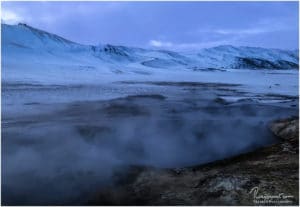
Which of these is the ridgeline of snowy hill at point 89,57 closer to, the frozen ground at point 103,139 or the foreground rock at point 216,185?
the frozen ground at point 103,139

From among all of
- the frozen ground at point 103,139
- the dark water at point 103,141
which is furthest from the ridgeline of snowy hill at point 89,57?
the dark water at point 103,141

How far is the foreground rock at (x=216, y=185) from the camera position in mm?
4676

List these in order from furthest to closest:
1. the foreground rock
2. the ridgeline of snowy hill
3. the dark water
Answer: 1. the ridgeline of snowy hill
2. the dark water
3. the foreground rock

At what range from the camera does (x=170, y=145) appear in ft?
25.8

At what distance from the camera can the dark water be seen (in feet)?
18.0

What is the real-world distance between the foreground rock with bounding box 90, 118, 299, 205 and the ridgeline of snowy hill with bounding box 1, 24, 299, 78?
1048 inches

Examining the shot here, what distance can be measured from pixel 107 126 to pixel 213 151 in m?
3.13

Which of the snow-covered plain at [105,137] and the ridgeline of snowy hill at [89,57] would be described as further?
the ridgeline of snowy hill at [89,57]

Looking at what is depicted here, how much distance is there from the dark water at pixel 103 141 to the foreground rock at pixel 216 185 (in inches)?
14.9

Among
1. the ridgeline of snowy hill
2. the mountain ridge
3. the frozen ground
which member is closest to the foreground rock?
the frozen ground

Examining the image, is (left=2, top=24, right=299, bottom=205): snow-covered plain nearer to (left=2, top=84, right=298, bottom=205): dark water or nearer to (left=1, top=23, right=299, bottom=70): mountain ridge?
(left=2, top=84, right=298, bottom=205): dark water

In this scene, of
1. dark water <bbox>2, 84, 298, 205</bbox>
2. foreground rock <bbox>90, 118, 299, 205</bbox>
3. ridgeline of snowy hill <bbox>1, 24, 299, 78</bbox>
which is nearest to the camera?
foreground rock <bbox>90, 118, 299, 205</bbox>

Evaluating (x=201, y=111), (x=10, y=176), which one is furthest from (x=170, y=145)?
(x=201, y=111)

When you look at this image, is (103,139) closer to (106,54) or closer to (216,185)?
(216,185)
